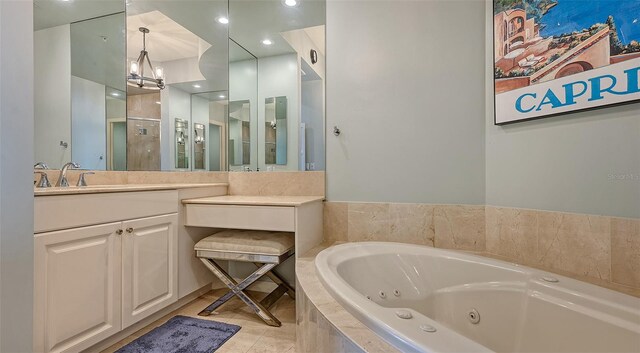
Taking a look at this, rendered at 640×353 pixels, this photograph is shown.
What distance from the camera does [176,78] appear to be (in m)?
2.49

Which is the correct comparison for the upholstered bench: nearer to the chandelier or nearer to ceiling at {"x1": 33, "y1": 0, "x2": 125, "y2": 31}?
the chandelier

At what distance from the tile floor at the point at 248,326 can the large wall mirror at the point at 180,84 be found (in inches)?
41.9

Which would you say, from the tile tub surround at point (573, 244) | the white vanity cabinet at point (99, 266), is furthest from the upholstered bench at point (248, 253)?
the tile tub surround at point (573, 244)

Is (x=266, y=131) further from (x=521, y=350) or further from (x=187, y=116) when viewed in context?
(x=521, y=350)

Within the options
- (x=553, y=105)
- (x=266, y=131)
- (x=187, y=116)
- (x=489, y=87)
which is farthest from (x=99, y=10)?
(x=553, y=105)

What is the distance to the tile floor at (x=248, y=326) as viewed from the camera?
1580mm

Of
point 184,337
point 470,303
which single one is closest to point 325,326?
point 470,303

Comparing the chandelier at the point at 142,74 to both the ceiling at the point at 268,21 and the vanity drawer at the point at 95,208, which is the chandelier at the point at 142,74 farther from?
the vanity drawer at the point at 95,208

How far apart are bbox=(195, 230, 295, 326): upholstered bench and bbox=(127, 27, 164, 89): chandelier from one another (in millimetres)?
1421

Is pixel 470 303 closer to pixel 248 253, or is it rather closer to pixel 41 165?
pixel 248 253

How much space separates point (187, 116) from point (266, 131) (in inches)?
29.7

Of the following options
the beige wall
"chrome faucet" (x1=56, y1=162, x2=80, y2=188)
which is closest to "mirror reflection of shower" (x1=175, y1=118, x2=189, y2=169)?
"chrome faucet" (x1=56, y1=162, x2=80, y2=188)

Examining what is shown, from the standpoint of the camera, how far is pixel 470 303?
1.37 metres

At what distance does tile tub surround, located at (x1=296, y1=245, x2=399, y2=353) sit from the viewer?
2.74 ft
